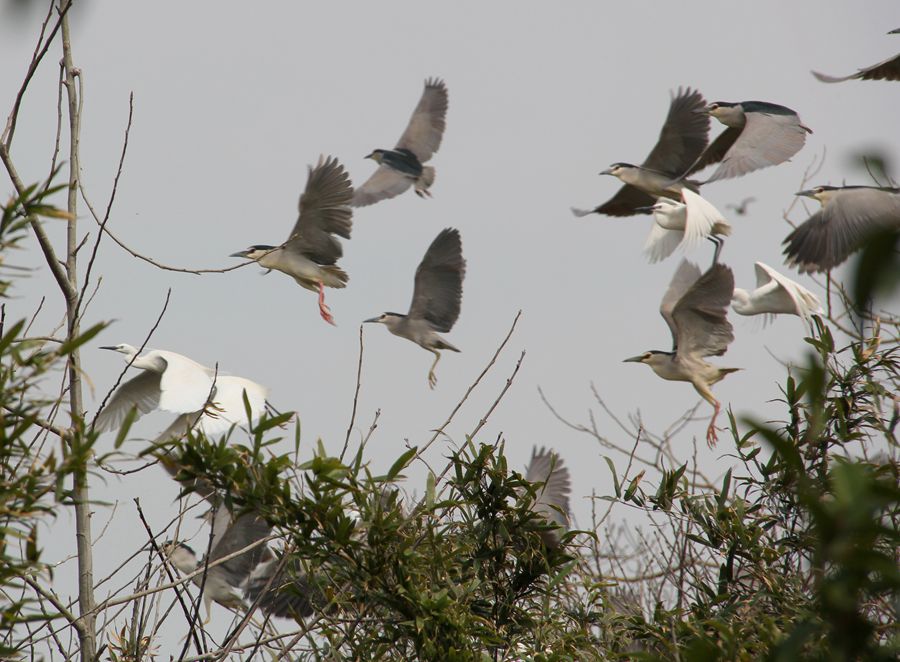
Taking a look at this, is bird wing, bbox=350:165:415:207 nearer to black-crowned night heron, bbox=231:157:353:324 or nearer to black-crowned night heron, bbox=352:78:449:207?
black-crowned night heron, bbox=352:78:449:207

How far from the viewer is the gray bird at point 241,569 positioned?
11.1ft

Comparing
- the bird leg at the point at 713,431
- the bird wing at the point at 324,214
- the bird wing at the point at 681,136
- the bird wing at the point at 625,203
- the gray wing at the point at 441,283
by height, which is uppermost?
the bird wing at the point at 681,136

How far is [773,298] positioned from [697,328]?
498mm

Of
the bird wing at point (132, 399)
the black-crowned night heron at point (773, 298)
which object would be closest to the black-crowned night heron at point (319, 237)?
the bird wing at point (132, 399)

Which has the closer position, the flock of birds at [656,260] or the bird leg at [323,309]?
the flock of birds at [656,260]

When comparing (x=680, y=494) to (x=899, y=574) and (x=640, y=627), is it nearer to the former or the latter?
(x=640, y=627)

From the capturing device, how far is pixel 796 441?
2693 millimetres

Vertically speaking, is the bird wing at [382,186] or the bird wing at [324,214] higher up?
the bird wing at [382,186]

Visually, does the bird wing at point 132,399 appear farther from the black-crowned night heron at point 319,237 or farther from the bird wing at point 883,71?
the bird wing at point 883,71

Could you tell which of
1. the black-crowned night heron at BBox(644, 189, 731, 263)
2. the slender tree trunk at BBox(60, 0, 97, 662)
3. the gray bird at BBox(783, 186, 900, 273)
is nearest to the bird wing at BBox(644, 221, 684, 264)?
the black-crowned night heron at BBox(644, 189, 731, 263)

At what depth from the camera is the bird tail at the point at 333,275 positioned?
275 inches

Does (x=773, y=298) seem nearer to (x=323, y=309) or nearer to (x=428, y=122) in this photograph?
(x=323, y=309)

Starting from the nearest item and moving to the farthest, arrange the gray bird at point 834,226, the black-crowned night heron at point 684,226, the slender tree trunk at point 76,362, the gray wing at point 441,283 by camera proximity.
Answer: the slender tree trunk at point 76,362 → the gray bird at point 834,226 → the black-crowned night heron at point 684,226 → the gray wing at point 441,283

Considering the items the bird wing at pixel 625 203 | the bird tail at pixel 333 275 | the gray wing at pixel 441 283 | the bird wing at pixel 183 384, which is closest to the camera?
the bird wing at pixel 183 384
